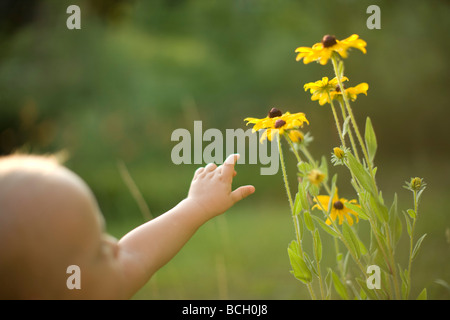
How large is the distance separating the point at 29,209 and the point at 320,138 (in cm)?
171

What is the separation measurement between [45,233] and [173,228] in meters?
0.16

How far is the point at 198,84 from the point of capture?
93.3 inches

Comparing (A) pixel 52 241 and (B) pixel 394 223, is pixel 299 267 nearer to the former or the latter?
(B) pixel 394 223

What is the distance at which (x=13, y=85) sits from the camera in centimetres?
225

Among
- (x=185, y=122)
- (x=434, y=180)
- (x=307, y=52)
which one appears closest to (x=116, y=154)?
(x=185, y=122)

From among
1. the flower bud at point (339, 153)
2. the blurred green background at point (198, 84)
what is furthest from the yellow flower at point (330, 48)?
the blurred green background at point (198, 84)

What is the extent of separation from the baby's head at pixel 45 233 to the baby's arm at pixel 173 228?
0.05 meters

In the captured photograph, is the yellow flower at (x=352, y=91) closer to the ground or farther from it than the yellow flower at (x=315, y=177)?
farther from it

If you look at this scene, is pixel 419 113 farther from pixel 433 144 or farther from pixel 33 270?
pixel 33 270

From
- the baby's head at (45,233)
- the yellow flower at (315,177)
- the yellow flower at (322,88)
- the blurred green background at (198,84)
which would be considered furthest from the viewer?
the blurred green background at (198,84)

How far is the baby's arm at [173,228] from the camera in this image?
497 millimetres

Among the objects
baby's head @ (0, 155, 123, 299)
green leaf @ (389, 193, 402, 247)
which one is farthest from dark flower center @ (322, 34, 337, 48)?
baby's head @ (0, 155, 123, 299)

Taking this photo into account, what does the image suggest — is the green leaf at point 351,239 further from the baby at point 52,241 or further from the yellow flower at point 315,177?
the baby at point 52,241

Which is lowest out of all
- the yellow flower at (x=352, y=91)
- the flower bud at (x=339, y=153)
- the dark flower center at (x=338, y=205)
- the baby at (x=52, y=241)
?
the baby at (x=52, y=241)
